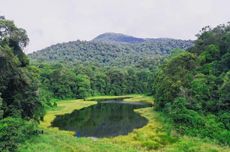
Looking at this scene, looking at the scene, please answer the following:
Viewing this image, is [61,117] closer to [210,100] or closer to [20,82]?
[20,82]

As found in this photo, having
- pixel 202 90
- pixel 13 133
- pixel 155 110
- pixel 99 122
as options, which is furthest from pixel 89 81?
pixel 13 133

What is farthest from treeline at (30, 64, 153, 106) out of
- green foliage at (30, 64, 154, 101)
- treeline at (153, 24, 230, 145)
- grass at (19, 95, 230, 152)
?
grass at (19, 95, 230, 152)

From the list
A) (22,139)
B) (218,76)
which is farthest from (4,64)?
(218,76)

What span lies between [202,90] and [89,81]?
71.2 metres

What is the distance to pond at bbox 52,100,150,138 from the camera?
163 feet

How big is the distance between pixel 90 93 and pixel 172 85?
210ft

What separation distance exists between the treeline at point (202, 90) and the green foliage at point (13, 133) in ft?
68.4

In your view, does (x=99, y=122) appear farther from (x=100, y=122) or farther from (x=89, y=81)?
(x=89, y=81)

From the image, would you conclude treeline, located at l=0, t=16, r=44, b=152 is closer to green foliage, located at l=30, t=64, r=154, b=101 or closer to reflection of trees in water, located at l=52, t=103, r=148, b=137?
reflection of trees in water, located at l=52, t=103, r=148, b=137

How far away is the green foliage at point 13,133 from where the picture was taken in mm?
30903

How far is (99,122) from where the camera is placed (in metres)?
59.6

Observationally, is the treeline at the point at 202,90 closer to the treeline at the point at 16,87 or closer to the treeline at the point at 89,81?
the treeline at the point at 16,87

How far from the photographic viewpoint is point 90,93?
12069cm

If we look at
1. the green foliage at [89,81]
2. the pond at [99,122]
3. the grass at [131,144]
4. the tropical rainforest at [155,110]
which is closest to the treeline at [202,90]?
the tropical rainforest at [155,110]
